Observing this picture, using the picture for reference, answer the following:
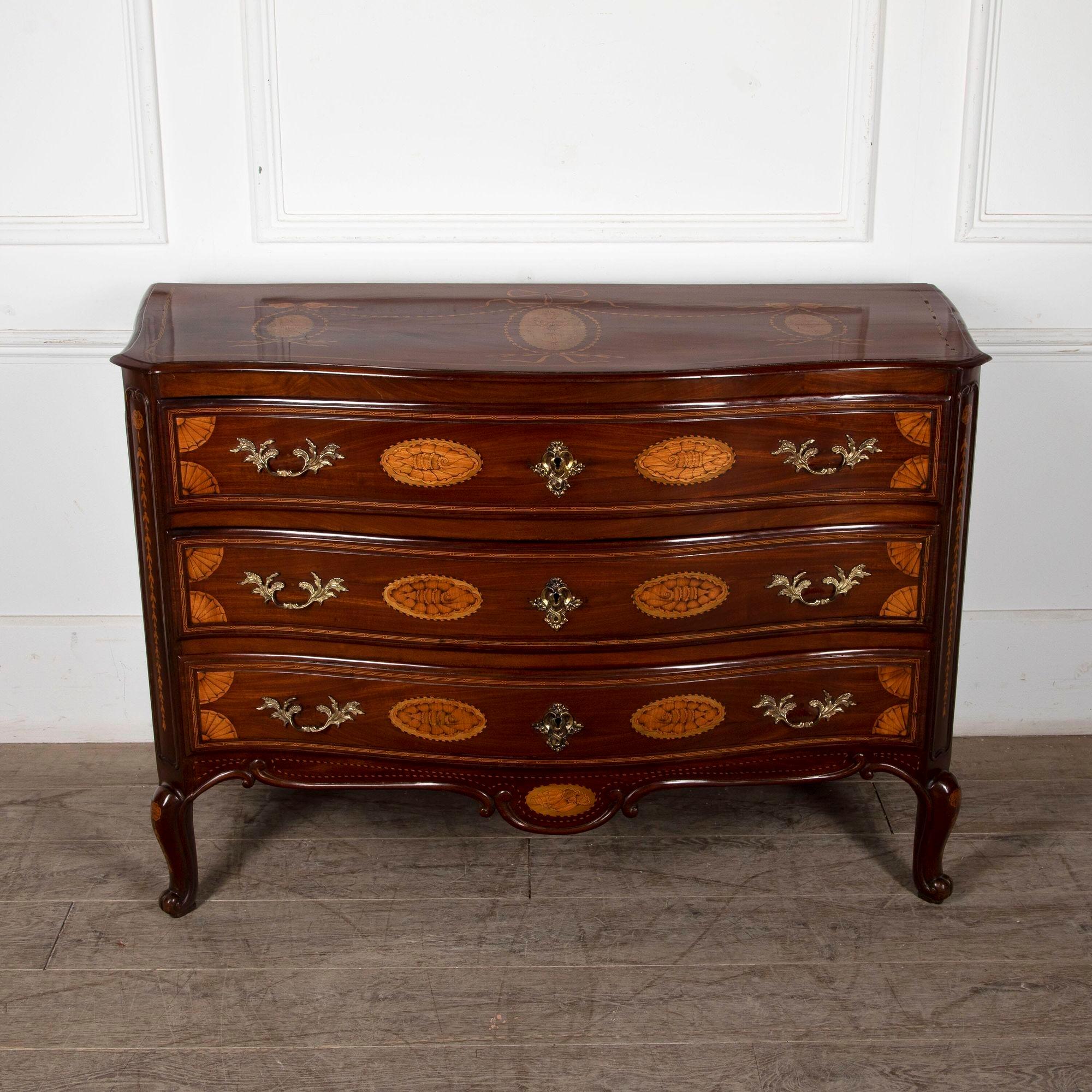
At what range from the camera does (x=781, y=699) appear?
2.28 m

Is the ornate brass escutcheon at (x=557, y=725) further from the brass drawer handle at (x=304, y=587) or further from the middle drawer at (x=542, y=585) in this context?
the brass drawer handle at (x=304, y=587)

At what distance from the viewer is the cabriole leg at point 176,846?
2312 mm

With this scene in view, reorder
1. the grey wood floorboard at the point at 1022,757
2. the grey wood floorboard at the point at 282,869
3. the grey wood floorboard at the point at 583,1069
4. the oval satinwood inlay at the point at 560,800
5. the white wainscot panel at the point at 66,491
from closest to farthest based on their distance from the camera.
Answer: the grey wood floorboard at the point at 583,1069 < the oval satinwood inlay at the point at 560,800 < the grey wood floorboard at the point at 282,869 < the white wainscot panel at the point at 66,491 < the grey wood floorboard at the point at 1022,757

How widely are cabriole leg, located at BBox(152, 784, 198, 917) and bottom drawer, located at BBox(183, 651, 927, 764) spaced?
13 cm

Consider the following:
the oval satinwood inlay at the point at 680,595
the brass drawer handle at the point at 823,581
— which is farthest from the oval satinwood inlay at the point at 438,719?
the brass drawer handle at the point at 823,581

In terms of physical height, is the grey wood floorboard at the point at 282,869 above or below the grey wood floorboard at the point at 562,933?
above

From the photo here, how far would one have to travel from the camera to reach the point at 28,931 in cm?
234

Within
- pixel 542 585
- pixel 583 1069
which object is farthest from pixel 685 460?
pixel 583 1069

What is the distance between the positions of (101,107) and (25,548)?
108cm

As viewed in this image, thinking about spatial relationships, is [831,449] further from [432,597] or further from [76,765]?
[76,765]

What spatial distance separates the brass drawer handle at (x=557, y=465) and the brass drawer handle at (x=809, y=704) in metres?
0.60

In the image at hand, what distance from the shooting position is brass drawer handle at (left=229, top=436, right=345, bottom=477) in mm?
2076

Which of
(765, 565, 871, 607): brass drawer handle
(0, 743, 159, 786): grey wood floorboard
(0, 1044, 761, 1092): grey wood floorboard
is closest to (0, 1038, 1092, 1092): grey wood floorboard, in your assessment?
(0, 1044, 761, 1092): grey wood floorboard

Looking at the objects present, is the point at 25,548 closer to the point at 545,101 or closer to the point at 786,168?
the point at 545,101
